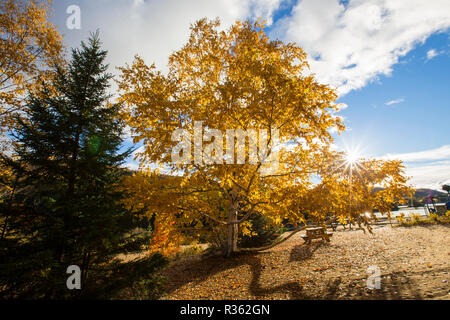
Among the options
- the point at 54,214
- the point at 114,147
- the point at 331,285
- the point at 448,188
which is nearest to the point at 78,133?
the point at 114,147

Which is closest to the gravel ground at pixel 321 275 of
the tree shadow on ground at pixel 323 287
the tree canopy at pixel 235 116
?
the tree shadow on ground at pixel 323 287

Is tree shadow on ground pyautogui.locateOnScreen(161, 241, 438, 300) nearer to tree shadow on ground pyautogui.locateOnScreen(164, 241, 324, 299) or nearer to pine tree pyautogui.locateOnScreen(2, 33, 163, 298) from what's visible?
tree shadow on ground pyautogui.locateOnScreen(164, 241, 324, 299)

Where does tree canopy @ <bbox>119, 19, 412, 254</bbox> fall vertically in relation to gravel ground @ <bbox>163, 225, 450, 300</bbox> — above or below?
above

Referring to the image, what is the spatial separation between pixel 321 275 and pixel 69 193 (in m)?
6.72

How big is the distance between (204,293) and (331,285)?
3.15 m

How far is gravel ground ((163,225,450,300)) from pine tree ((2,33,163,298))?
2.29 m

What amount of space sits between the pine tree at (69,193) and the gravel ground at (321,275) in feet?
7.52

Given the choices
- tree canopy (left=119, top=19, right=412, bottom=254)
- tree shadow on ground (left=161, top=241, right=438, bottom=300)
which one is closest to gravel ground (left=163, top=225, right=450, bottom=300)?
tree shadow on ground (left=161, top=241, right=438, bottom=300)

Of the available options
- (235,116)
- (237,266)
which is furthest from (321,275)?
(235,116)

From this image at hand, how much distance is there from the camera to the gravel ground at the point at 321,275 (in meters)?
3.82

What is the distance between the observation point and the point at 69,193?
13.4 ft

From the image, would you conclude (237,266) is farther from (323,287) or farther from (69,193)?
(69,193)

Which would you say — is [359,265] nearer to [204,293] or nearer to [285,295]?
[285,295]

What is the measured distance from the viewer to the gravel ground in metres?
3.82
